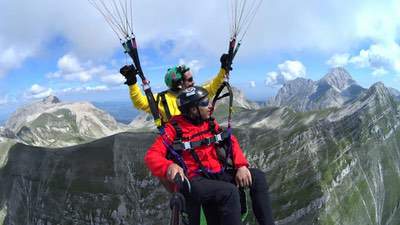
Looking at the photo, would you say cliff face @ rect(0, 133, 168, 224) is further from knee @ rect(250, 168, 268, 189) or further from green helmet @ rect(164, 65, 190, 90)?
knee @ rect(250, 168, 268, 189)

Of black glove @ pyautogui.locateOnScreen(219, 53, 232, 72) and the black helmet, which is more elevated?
black glove @ pyautogui.locateOnScreen(219, 53, 232, 72)

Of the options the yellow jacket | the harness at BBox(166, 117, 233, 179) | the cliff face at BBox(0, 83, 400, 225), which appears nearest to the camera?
the harness at BBox(166, 117, 233, 179)

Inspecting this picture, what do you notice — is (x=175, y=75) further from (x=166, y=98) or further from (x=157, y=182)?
(x=157, y=182)

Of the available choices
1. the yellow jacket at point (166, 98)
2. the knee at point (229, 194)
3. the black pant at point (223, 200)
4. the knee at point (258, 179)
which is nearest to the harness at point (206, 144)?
the black pant at point (223, 200)

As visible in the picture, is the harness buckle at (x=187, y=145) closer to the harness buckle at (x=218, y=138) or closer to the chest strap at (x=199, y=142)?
the chest strap at (x=199, y=142)

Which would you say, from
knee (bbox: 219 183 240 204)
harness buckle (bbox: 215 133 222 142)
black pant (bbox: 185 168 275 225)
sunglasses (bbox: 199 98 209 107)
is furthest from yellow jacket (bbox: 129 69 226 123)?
knee (bbox: 219 183 240 204)

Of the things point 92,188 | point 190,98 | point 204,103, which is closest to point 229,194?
point 204,103
